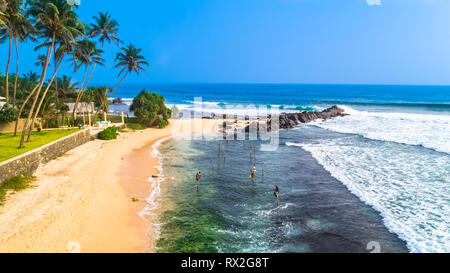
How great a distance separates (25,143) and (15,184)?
23.4 feet

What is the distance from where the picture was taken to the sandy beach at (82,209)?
11.6 meters

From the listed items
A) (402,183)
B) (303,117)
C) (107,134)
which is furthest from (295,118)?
(402,183)

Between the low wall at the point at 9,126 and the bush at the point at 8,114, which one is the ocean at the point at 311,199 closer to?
the low wall at the point at 9,126

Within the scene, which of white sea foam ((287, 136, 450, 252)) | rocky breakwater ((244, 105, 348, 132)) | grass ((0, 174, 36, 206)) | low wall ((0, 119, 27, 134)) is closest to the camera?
white sea foam ((287, 136, 450, 252))

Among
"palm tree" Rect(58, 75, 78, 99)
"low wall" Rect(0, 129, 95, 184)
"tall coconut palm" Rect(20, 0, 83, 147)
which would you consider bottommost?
"low wall" Rect(0, 129, 95, 184)

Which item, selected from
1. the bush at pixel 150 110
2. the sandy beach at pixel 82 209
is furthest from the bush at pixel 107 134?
the sandy beach at pixel 82 209

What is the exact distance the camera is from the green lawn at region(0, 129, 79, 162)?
19266 millimetres

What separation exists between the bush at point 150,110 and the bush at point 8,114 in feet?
51.7

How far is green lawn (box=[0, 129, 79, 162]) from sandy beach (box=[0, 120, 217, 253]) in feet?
6.09

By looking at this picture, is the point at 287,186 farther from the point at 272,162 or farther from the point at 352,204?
the point at 272,162

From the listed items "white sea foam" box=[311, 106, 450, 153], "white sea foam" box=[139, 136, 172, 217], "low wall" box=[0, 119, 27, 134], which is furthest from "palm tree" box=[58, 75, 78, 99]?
"white sea foam" box=[311, 106, 450, 153]

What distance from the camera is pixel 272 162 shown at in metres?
25.3

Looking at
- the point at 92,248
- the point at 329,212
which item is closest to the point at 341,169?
A: the point at 329,212

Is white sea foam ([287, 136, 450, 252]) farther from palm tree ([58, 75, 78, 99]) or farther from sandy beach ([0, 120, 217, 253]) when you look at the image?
palm tree ([58, 75, 78, 99])
